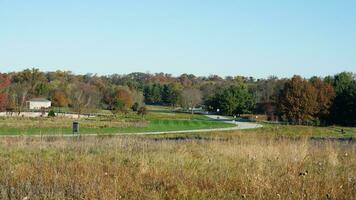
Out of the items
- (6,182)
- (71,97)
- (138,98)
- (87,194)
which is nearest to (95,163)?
(6,182)

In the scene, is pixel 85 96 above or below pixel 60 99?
above

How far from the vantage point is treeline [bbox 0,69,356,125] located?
69.2m


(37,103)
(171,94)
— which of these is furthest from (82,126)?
(171,94)

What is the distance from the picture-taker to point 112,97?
100750 millimetres

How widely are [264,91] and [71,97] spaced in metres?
45.0

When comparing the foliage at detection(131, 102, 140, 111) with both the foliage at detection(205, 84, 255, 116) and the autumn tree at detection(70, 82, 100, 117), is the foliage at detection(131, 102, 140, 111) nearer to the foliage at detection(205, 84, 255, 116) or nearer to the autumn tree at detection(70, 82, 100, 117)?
the autumn tree at detection(70, 82, 100, 117)

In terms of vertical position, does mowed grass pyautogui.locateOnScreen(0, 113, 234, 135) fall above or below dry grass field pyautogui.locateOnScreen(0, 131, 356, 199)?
below

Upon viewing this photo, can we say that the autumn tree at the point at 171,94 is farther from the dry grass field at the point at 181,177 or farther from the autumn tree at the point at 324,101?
the dry grass field at the point at 181,177

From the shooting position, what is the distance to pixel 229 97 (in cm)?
10194

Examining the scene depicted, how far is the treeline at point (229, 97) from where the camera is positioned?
227 ft

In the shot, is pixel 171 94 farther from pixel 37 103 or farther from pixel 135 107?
pixel 37 103

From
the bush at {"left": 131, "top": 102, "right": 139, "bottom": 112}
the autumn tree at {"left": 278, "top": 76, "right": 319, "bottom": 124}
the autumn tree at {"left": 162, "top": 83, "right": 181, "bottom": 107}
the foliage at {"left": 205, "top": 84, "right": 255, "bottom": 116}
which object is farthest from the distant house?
the autumn tree at {"left": 278, "top": 76, "right": 319, "bottom": 124}

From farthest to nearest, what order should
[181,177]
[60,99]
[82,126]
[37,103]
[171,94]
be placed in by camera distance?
[171,94]
[60,99]
[37,103]
[82,126]
[181,177]

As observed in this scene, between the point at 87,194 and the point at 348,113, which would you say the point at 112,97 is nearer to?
the point at 348,113
